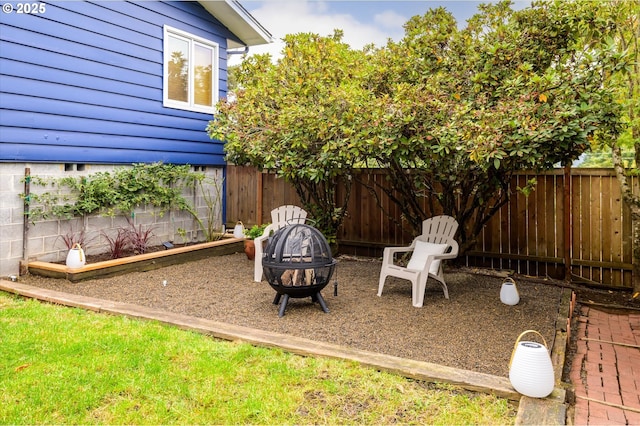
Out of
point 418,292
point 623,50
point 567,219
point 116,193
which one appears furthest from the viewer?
point 116,193

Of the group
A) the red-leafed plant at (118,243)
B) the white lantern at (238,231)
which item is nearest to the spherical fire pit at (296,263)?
the red-leafed plant at (118,243)

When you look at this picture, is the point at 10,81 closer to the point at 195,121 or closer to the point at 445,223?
the point at 195,121

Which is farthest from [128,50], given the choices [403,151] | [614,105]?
[614,105]

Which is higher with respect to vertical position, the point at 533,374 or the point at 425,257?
the point at 425,257

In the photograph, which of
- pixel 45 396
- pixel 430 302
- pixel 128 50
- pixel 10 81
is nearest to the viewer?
pixel 45 396

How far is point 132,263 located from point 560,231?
5690 mm

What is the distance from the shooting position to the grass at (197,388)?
222 cm

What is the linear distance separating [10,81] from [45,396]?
4.30m

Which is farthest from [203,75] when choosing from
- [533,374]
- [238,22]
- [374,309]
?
[533,374]

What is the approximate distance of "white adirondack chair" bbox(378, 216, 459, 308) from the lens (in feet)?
14.3

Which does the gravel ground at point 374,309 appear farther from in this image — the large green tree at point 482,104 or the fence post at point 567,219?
the large green tree at point 482,104

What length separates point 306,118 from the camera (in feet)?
17.8

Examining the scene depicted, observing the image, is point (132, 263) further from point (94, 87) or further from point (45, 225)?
point (94, 87)

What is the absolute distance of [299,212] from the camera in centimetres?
618
